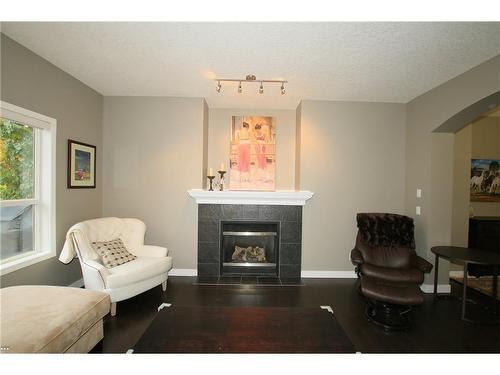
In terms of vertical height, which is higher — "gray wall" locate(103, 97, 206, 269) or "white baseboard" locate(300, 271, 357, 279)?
"gray wall" locate(103, 97, 206, 269)

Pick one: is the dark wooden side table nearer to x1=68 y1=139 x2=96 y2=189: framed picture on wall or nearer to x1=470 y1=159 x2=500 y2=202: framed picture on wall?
x1=470 y1=159 x2=500 y2=202: framed picture on wall

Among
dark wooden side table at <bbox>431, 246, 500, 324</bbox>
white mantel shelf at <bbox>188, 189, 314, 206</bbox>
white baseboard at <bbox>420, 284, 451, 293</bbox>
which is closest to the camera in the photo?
dark wooden side table at <bbox>431, 246, 500, 324</bbox>

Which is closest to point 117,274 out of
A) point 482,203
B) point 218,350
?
point 218,350

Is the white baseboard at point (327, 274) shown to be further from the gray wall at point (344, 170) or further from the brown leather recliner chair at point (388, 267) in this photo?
the brown leather recliner chair at point (388, 267)

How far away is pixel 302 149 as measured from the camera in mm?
3654

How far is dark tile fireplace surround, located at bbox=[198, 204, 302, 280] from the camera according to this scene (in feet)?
11.9

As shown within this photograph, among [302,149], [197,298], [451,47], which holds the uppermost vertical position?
[451,47]

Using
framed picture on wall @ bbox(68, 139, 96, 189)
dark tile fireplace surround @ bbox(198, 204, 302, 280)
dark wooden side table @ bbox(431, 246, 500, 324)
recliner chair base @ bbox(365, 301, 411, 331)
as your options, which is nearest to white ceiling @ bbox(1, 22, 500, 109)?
framed picture on wall @ bbox(68, 139, 96, 189)

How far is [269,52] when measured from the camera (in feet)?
7.57

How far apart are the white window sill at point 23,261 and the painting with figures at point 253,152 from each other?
2576mm

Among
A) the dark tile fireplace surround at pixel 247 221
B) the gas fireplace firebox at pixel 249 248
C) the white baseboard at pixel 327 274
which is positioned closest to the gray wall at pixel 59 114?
the dark tile fireplace surround at pixel 247 221

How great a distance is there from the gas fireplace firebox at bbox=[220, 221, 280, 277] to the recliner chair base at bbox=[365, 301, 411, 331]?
4.91ft
